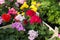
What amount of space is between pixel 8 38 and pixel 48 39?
0.54 metres

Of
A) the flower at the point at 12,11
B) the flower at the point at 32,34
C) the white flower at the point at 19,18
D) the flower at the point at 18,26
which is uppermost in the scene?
the flower at the point at 12,11

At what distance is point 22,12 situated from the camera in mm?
3523

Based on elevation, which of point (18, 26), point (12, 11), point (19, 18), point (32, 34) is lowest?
point (32, 34)

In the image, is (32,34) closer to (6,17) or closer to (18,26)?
(18,26)

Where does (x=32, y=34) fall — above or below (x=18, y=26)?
below

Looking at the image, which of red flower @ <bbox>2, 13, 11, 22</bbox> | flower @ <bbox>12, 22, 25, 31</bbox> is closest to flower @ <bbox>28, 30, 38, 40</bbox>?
flower @ <bbox>12, 22, 25, 31</bbox>

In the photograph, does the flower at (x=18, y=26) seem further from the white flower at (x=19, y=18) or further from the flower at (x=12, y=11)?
the flower at (x=12, y=11)

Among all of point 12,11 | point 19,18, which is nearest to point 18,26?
point 19,18

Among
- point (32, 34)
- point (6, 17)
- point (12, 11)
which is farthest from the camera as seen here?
point (12, 11)

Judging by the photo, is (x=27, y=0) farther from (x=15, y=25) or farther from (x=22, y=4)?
(x=15, y=25)

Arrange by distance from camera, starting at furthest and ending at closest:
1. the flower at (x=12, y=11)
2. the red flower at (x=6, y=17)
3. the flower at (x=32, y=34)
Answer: the flower at (x=12, y=11) < the red flower at (x=6, y=17) < the flower at (x=32, y=34)

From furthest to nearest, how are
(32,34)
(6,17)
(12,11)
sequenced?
(12,11)
(6,17)
(32,34)

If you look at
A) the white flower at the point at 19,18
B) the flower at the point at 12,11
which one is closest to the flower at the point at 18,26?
the white flower at the point at 19,18

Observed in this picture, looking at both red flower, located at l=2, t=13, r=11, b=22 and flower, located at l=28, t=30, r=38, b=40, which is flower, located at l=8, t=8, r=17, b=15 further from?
flower, located at l=28, t=30, r=38, b=40
